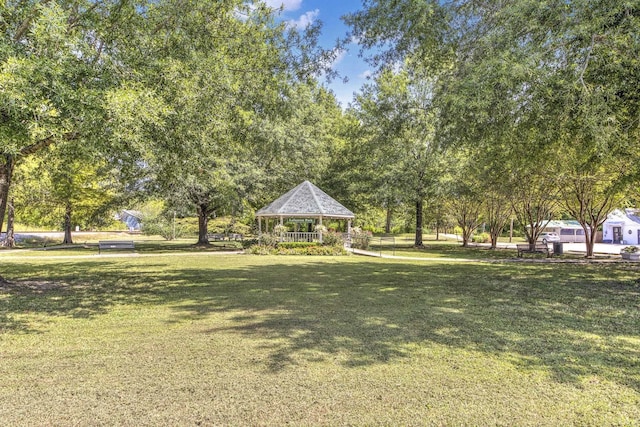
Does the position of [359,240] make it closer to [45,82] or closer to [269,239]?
[269,239]

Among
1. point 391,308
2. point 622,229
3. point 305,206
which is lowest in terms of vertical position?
A: point 391,308

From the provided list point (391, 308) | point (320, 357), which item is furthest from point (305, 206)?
point (320, 357)

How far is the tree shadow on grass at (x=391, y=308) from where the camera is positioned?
501 centimetres

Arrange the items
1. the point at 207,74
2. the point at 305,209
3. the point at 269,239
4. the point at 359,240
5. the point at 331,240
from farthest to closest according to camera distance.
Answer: the point at 359,240, the point at 305,209, the point at 331,240, the point at 269,239, the point at 207,74

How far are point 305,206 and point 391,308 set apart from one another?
17.8 metres

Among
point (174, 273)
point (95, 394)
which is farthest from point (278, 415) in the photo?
point (174, 273)

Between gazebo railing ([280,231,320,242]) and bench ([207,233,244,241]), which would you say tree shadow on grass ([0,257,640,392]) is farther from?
bench ([207,233,244,241])

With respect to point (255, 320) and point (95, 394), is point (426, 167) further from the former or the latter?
point (95, 394)

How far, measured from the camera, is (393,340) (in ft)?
18.2

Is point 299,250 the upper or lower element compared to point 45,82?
lower

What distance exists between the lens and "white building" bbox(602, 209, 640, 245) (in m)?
38.8

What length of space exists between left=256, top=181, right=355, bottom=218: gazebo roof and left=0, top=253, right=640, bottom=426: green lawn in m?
14.7

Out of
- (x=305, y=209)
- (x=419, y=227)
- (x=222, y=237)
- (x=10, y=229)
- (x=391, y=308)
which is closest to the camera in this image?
(x=391, y=308)

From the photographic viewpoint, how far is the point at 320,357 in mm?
4820
